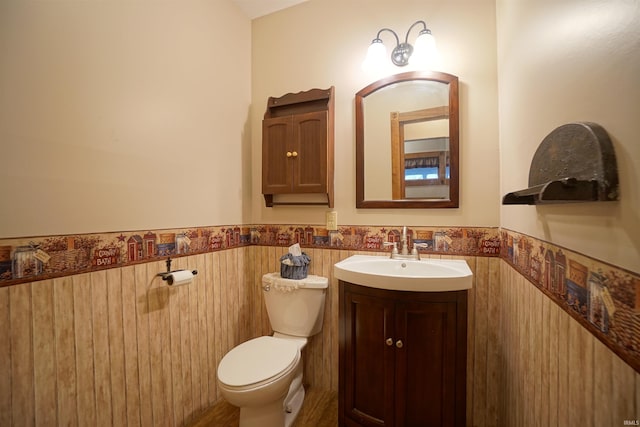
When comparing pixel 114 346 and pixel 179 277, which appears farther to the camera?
pixel 179 277

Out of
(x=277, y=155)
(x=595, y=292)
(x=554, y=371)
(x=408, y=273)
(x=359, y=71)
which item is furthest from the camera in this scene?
(x=277, y=155)

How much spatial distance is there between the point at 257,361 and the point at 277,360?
0.33 ft

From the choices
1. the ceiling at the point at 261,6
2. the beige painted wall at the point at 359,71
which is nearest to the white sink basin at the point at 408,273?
the beige painted wall at the point at 359,71

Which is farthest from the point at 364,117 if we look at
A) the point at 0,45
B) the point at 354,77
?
the point at 0,45

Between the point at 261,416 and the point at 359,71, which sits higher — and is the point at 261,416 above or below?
below

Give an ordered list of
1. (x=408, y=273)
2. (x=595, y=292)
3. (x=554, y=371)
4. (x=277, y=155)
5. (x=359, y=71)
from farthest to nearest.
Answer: (x=277, y=155) → (x=359, y=71) → (x=408, y=273) → (x=554, y=371) → (x=595, y=292)

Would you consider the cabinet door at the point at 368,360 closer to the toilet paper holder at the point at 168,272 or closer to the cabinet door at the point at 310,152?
the cabinet door at the point at 310,152

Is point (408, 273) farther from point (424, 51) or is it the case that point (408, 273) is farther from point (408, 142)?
point (424, 51)

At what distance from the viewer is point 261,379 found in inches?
43.9

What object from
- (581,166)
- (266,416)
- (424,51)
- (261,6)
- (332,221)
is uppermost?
(261,6)

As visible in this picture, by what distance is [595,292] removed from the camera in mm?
528

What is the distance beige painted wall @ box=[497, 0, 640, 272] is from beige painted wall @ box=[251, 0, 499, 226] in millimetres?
327

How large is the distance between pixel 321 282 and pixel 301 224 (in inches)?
17.7

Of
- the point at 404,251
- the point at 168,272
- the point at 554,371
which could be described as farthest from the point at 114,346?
the point at 554,371
